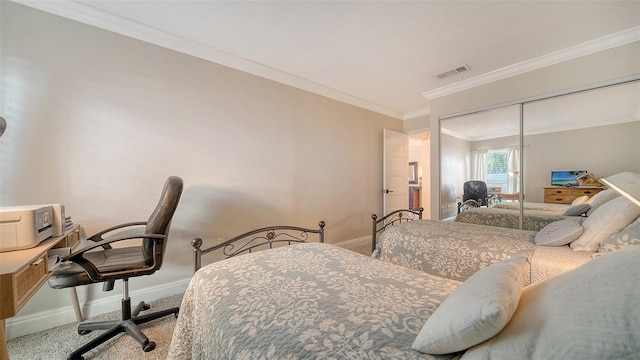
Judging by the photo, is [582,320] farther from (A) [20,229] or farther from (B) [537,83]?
(B) [537,83]

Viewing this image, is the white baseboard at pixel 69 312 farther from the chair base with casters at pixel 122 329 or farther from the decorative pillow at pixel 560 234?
the decorative pillow at pixel 560 234

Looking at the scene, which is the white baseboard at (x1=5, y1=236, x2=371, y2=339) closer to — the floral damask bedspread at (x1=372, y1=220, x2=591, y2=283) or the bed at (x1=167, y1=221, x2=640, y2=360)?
the bed at (x1=167, y1=221, x2=640, y2=360)

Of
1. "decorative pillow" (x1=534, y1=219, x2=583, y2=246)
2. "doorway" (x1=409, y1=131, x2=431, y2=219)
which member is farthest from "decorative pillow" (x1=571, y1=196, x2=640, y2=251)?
"doorway" (x1=409, y1=131, x2=431, y2=219)

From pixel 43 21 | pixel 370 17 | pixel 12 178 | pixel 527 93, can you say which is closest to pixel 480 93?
pixel 527 93

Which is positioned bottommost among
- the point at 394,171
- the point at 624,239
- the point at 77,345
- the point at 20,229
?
the point at 77,345

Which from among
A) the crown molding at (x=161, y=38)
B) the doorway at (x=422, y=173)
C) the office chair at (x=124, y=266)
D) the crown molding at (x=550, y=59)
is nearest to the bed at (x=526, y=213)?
the crown molding at (x=550, y=59)

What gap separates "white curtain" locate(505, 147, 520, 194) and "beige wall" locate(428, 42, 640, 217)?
65 centimetres

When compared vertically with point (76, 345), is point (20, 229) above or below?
above

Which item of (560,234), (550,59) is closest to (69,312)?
(560,234)

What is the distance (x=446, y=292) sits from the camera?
3.34 feet

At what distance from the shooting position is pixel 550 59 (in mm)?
2537

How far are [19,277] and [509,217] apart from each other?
13.2 ft

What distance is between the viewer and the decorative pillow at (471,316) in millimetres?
589

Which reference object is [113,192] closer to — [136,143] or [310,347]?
[136,143]
